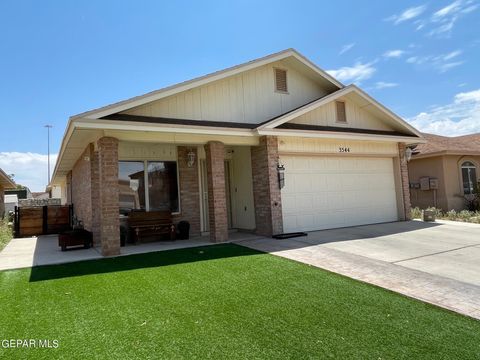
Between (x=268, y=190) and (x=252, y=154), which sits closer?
(x=268, y=190)

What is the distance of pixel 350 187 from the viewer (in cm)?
1214

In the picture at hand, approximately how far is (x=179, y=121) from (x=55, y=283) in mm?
5122

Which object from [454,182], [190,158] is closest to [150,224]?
[190,158]

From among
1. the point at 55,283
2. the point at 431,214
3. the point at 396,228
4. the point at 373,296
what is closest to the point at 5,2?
the point at 55,283

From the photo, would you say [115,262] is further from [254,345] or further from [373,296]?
[373,296]

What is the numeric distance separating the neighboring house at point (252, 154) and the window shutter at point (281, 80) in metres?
0.04

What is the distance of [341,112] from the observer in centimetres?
1241

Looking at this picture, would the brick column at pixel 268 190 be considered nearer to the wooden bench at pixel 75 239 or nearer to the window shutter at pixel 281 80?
the window shutter at pixel 281 80

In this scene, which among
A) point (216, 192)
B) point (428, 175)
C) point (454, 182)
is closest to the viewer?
point (216, 192)

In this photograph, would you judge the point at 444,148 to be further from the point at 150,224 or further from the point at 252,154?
the point at 150,224

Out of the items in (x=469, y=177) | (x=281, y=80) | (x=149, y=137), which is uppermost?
(x=281, y=80)

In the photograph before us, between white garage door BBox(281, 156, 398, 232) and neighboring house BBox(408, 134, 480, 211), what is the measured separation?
4.93 meters

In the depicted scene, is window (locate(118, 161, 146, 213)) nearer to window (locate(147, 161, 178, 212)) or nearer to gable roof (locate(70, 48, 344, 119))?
window (locate(147, 161, 178, 212))

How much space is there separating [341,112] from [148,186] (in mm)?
7374
